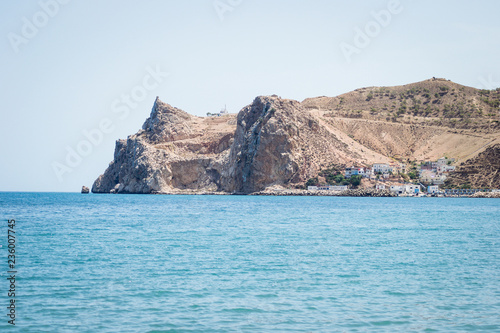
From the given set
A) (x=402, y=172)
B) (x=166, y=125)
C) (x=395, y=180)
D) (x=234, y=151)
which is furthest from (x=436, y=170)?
(x=166, y=125)

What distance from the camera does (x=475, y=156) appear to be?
112 m

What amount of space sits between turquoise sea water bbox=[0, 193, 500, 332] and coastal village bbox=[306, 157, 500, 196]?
7568 cm

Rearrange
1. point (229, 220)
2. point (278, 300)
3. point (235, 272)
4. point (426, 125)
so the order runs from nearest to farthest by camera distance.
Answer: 1. point (278, 300)
2. point (235, 272)
3. point (229, 220)
4. point (426, 125)

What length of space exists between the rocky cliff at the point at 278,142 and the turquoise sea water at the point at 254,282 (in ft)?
250

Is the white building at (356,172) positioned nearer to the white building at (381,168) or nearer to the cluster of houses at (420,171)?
the cluster of houses at (420,171)

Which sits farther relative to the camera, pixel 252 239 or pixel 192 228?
pixel 192 228

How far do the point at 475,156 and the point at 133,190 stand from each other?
76257mm

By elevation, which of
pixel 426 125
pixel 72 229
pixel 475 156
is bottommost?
pixel 72 229

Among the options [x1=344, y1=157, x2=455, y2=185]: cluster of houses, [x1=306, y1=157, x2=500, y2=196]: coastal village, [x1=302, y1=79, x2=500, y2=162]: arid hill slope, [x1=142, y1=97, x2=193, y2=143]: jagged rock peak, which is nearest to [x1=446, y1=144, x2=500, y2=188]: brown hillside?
[x1=306, y1=157, x2=500, y2=196]: coastal village

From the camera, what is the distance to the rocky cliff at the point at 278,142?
108 meters

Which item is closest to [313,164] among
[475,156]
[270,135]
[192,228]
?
[270,135]

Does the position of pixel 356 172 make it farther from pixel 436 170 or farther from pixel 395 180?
pixel 436 170

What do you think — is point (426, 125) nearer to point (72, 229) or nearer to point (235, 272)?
point (72, 229)

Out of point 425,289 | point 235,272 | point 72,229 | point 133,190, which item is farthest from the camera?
point 133,190
